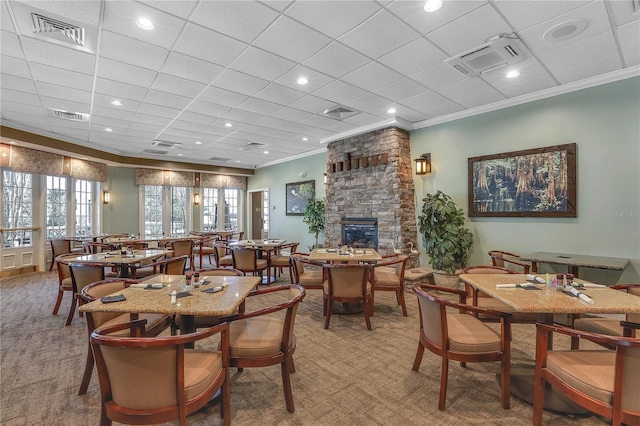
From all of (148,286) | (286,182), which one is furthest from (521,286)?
(286,182)

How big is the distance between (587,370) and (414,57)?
3168 mm

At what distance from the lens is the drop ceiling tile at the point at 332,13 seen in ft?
8.30

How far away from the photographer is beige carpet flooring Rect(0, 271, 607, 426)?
205 centimetres

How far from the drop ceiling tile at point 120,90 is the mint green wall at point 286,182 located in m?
4.71

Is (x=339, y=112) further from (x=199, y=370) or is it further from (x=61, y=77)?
(x=199, y=370)

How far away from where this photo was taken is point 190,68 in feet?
11.7

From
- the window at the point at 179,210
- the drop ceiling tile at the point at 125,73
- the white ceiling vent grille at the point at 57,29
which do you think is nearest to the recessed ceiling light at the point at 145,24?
the white ceiling vent grille at the point at 57,29

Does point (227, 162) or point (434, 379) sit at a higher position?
point (227, 162)

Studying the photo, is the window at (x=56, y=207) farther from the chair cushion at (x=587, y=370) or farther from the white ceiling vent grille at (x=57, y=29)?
the chair cushion at (x=587, y=370)

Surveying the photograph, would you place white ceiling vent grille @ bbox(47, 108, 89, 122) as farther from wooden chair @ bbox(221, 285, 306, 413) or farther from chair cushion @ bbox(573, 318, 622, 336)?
chair cushion @ bbox(573, 318, 622, 336)

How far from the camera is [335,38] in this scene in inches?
119

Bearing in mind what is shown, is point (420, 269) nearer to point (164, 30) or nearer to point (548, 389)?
point (548, 389)

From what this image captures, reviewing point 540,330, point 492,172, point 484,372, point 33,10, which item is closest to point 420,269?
point 492,172

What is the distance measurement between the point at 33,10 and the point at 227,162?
745 centimetres
